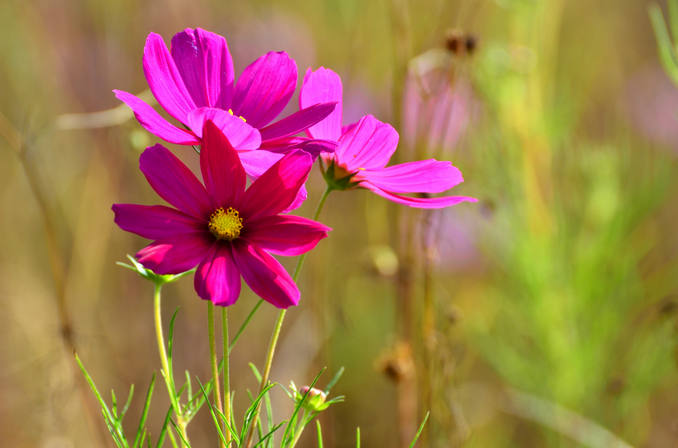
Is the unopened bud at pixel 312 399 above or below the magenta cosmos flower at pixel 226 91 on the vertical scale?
below

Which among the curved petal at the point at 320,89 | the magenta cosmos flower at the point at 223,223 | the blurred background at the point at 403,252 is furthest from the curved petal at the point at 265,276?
the blurred background at the point at 403,252

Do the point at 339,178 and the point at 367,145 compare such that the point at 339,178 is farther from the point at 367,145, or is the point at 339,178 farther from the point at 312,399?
the point at 312,399

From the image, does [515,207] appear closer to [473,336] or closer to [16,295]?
[473,336]

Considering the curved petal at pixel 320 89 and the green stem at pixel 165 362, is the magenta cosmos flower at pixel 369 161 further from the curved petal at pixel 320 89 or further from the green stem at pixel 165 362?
the green stem at pixel 165 362

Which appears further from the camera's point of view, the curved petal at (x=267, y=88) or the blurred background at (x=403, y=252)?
the blurred background at (x=403, y=252)

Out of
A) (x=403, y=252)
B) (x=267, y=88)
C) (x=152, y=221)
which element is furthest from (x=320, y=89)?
(x=403, y=252)
